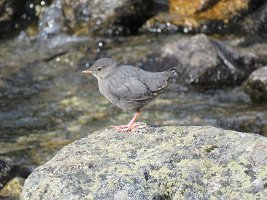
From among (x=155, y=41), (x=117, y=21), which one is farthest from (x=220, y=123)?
(x=117, y=21)

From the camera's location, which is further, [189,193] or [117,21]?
[117,21]

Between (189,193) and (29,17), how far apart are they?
1057 cm

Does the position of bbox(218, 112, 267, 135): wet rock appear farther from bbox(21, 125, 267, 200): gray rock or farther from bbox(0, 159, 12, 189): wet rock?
bbox(21, 125, 267, 200): gray rock

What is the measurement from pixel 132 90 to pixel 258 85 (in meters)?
4.71

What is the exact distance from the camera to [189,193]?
4.85 metres

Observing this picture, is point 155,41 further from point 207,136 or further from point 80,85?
point 207,136

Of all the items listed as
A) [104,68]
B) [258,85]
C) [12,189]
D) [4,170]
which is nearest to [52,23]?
[258,85]

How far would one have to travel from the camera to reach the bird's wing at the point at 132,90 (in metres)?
6.37

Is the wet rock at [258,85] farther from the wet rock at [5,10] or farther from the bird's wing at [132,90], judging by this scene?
the wet rock at [5,10]

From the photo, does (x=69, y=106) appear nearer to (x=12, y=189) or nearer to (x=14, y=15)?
(x=12, y=189)

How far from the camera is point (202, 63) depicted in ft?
37.1

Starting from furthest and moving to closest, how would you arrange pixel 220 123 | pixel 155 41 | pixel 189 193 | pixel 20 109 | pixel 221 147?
pixel 155 41, pixel 20 109, pixel 220 123, pixel 221 147, pixel 189 193

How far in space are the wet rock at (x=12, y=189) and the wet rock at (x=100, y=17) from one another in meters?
6.71

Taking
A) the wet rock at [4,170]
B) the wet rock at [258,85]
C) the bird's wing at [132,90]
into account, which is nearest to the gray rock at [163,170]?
the bird's wing at [132,90]
